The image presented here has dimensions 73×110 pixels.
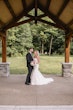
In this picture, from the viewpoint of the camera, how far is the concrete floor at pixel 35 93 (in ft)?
22.9

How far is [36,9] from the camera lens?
10.5m

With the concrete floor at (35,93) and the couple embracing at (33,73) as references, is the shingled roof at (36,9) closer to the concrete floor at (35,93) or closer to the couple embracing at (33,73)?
the couple embracing at (33,73)

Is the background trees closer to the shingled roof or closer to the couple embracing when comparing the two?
the shingled roof

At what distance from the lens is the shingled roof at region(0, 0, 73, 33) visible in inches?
360

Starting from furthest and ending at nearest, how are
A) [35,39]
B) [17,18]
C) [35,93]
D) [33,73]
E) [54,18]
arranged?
[35,39] → [17,18] → [54,18] → [33,73] → [35,93]

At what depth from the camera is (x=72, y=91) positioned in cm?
848

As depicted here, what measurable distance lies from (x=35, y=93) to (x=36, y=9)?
3.98 metres

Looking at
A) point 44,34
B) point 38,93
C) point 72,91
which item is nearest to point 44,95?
point 38,93

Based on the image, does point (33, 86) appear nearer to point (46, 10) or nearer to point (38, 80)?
point (38, 80)

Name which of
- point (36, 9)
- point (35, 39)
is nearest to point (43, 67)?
point (36, 9)

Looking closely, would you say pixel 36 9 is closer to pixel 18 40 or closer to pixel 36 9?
pixel 36 9

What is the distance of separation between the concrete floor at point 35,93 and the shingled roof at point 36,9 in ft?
8.89

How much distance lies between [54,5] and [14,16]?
2.19m

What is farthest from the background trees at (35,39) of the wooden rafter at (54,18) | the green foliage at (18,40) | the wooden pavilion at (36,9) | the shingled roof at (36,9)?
the wooden rafter at (54,18)
